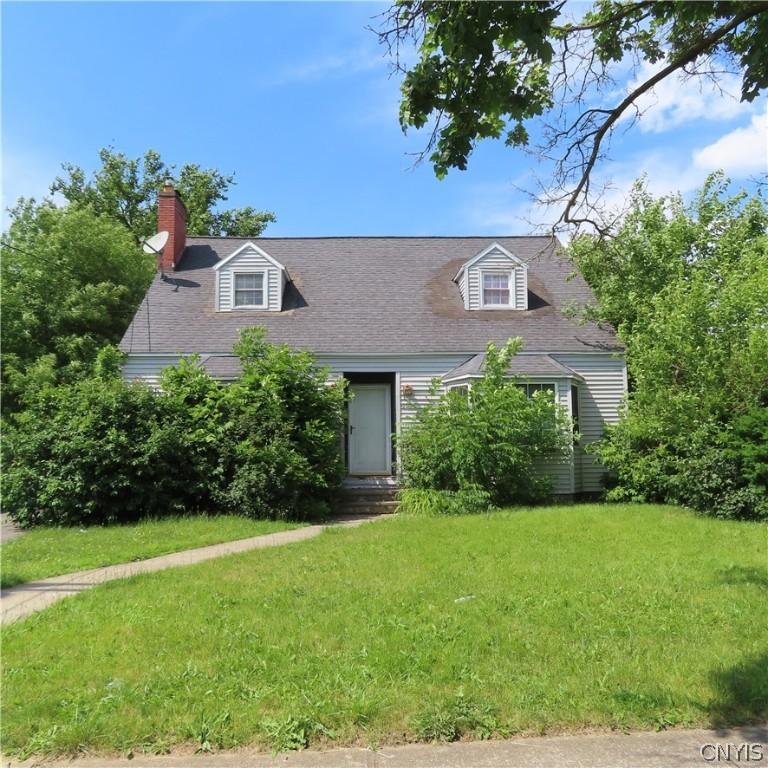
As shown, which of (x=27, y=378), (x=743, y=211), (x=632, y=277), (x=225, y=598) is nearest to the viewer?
(x=225, y=598)

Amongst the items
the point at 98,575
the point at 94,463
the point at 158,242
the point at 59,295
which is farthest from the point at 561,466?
the point at 59,295

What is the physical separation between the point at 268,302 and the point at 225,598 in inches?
440

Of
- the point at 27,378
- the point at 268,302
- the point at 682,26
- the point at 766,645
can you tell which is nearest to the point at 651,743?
the point at 766,645

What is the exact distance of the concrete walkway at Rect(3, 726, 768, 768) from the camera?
319 cm

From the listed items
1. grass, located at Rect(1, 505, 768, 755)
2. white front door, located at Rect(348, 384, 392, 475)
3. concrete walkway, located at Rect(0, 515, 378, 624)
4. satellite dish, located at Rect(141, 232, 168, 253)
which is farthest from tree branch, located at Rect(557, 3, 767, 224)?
satellite dish, located at Rect(141, 232, 168, 253)

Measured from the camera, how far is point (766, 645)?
4.54 meters

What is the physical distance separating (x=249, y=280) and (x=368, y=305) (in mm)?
3226

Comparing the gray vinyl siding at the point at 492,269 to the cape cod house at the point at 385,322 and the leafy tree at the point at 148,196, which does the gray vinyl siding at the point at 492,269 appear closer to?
the cape cod house at the point at 385,322

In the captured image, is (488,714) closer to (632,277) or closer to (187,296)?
(632,277)

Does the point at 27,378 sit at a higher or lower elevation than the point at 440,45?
lower

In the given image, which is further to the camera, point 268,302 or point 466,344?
point 268,302

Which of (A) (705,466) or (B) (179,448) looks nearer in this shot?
(A) (705,466)

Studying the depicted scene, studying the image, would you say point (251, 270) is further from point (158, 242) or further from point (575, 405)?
point (575, 405)

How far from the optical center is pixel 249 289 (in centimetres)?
1617
